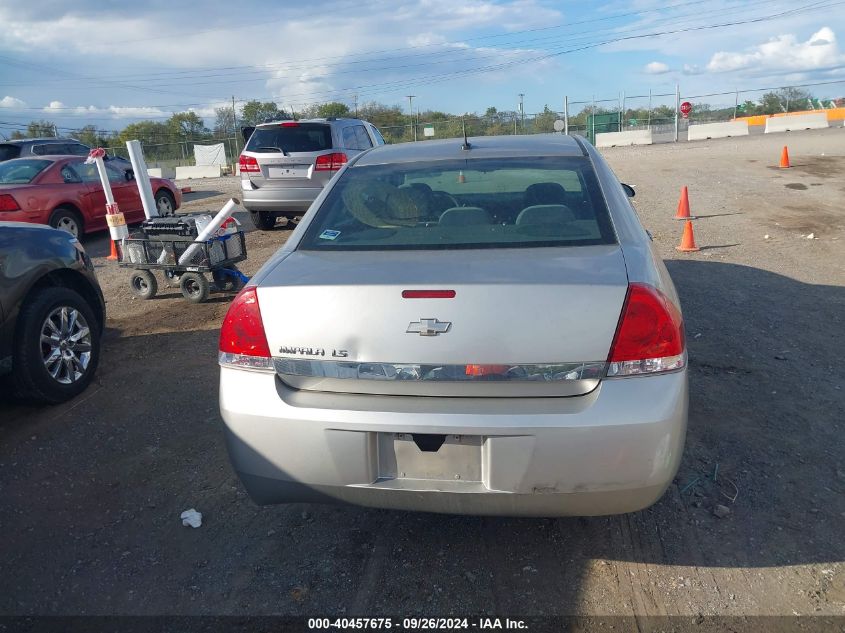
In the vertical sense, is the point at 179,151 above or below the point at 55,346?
above

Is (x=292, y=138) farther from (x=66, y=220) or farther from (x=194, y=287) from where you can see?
(x=194, y=287)

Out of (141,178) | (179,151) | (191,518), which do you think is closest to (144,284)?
(141,178)

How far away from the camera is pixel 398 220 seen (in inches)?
140

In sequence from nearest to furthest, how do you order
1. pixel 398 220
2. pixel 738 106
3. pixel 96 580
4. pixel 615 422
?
pixel 615 422 < pixel 96 580 < pixel 398 220 < pixel 738 106

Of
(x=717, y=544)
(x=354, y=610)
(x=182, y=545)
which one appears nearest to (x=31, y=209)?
(x=182, y=545)

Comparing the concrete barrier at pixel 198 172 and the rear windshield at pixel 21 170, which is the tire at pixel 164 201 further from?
the concrete barrier at pixel 198 172

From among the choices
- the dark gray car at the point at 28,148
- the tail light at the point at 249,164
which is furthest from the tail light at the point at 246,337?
the dark gray car at the point at 28,148

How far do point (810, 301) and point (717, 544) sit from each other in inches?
178

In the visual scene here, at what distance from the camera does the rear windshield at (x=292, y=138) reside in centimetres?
1131

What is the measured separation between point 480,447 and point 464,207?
1.40 m

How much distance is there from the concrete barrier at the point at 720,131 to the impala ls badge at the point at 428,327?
37.5m

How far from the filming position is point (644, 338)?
261 cm

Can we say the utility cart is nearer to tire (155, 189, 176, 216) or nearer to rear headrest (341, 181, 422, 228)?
rear headrest (341, 181, 422, 228)

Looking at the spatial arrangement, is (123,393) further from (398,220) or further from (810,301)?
(810,301)
